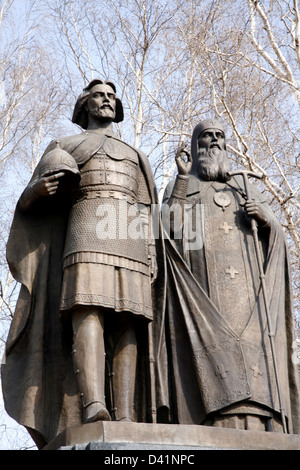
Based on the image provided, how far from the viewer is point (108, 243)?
629cm

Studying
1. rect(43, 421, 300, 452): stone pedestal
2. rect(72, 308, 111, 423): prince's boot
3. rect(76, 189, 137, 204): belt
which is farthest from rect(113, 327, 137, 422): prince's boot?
rect(76, 189, 137, 204): belt

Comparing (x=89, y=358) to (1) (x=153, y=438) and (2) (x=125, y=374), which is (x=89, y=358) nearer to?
(2) (x=125, y=374)

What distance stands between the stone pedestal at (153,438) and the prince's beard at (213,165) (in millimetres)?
2475

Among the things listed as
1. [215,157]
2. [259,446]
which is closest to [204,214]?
[215,157]

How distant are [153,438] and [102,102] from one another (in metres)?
2.84

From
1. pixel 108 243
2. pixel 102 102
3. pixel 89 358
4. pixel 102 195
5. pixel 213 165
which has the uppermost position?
pixel 102 102

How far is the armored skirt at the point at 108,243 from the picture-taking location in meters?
6.11

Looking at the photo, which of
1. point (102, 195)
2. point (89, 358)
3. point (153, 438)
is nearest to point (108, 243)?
point (102, 195)

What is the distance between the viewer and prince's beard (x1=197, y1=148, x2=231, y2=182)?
741cm

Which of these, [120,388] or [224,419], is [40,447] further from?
[224,419]

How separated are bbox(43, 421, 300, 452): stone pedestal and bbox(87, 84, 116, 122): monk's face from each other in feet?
8.70

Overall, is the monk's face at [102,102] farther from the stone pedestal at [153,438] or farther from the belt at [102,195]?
the stone pedestal at [153,438]
